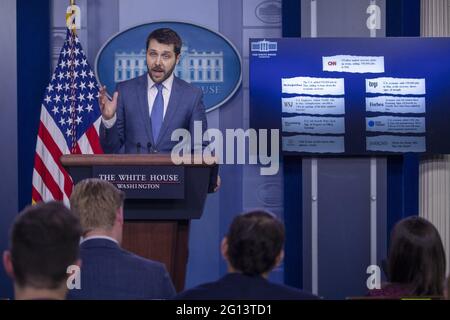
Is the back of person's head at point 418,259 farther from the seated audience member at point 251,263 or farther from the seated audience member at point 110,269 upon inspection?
the seated audience member at point 110,269

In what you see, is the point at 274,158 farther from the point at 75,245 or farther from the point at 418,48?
the point at 75,245

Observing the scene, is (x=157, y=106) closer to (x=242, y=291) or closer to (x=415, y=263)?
(x=415, y=263)

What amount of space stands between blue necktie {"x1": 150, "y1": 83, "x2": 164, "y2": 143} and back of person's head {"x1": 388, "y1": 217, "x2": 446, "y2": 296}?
324 centimetres

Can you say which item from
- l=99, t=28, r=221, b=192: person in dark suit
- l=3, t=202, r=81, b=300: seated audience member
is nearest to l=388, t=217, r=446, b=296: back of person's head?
l=3, t=202, r=81, b=300: seated audience member

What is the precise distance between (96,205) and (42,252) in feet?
2.53

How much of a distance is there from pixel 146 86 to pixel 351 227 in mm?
1709

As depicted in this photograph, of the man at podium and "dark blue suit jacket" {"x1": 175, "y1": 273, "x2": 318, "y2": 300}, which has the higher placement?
the man at podium

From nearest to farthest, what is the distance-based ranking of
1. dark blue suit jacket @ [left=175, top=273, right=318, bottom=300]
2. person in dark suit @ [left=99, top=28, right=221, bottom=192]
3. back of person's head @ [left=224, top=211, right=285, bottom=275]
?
dark blue suit jacket @ [left=175, top=273, right=318, bottom=300]
back of person's head @ [left=224, top=211, right=285, bottom=275]
person in dark suit @ [left=99, top=28, right=221, bottom=192]

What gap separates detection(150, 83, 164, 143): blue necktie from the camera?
5688 mm

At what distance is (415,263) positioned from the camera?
99.4 inches

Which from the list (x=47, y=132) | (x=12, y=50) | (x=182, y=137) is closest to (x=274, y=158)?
(x=182, y=137)

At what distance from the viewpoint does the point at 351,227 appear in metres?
5.72
